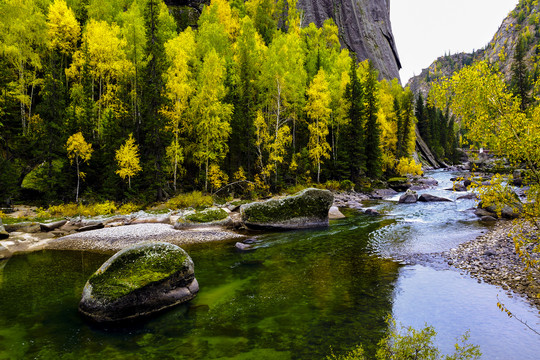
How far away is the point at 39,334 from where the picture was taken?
7.72 meters

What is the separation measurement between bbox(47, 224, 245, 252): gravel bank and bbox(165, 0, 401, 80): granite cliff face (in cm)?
4687

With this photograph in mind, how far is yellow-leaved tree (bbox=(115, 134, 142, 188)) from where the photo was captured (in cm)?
2459

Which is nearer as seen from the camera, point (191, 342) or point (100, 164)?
point (191, 342)

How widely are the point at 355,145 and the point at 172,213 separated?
25.8m

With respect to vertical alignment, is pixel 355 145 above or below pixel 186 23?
below

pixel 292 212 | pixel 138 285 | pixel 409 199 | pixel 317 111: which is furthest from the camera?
pixel 317 111

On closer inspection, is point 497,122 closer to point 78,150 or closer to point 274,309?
point 274,309

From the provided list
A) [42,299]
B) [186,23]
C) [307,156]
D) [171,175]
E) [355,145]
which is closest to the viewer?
[42,299]

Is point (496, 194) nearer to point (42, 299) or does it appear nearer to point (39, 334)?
point (39, 334)

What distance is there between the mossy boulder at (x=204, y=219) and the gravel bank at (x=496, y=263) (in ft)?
44.8

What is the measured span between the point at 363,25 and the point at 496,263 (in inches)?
3300

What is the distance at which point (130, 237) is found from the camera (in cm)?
1702

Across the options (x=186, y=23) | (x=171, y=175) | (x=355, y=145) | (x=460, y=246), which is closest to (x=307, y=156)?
(x=355, y=145)

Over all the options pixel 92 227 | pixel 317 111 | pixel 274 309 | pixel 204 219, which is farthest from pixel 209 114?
pixel 274 309
